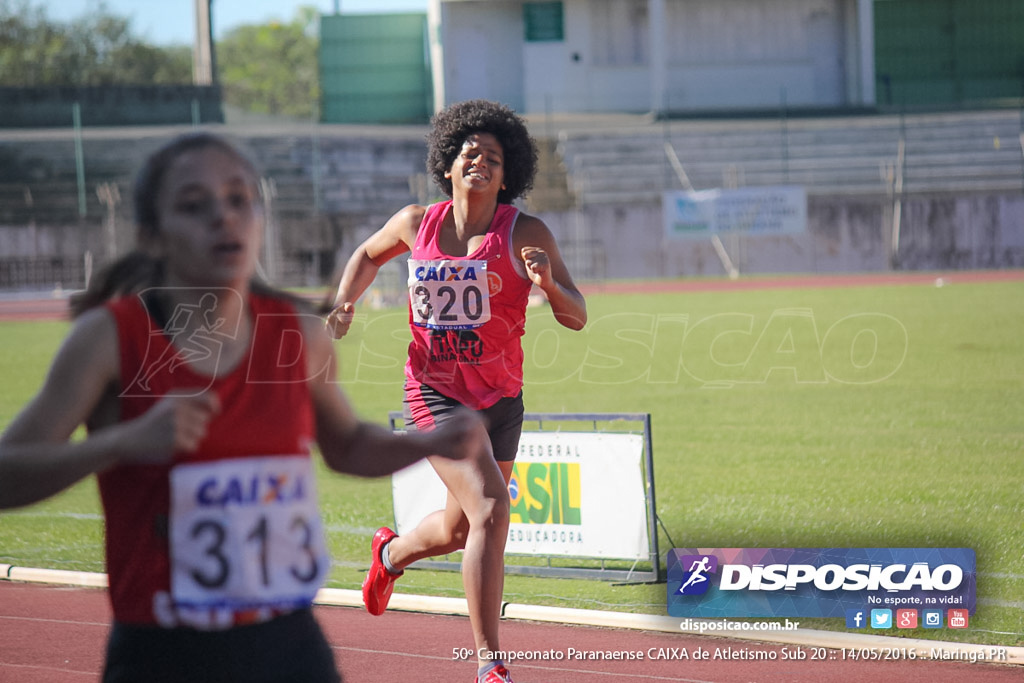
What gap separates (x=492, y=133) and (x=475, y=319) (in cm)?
92

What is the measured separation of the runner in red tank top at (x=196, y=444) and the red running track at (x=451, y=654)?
119 inches

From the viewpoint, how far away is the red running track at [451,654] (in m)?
5.44

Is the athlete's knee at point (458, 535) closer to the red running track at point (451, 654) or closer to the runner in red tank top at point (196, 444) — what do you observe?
the red running track at point (451, 654)

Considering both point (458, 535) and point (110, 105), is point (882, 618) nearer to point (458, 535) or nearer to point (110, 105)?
point (458, 535)

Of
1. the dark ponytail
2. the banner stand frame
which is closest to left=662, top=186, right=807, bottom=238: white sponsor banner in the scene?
the banner stand frame

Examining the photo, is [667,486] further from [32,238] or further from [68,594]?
[32,238]

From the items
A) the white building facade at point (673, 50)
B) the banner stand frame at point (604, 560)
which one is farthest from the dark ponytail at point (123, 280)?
the white building facade at point (673, 50)

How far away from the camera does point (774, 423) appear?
1284 centimetres

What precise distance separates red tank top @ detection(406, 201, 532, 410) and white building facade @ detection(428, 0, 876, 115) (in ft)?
148

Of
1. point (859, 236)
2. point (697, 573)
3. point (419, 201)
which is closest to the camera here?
point (697, 573)

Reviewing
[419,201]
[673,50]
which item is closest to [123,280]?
[419,201]

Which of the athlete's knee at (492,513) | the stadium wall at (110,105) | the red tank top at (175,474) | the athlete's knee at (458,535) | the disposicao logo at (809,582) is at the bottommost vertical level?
the disposicao logo at (809,582)

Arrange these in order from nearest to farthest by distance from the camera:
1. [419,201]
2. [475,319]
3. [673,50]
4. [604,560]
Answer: [475,319] < [604,560] < [419,201] < [673,50]

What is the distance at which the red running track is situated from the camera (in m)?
5.44
